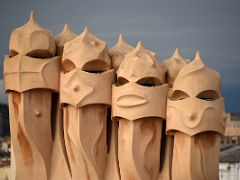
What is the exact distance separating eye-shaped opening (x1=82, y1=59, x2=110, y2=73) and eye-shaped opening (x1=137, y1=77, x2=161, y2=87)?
1348mm

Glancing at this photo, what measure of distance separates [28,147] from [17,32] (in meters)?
3.41

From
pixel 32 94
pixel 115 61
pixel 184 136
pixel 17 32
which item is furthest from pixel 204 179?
pixel 17 32

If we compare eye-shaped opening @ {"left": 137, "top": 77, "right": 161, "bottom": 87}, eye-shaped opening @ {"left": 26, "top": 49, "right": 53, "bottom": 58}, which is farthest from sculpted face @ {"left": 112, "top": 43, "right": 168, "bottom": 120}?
eye-shaped opening @ {"left": 26, "top": 49, "right": 53, "bottom": 58}

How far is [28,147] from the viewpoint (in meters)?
17.5

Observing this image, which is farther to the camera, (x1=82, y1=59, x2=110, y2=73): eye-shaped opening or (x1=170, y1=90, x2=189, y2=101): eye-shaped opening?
(x1=82, y1=59, x2=110, y2=73): eye-shaped opening

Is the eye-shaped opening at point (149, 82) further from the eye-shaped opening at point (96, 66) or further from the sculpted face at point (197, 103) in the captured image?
the eye-shaped opening at point (96, 66)

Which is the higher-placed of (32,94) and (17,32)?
(17,32)

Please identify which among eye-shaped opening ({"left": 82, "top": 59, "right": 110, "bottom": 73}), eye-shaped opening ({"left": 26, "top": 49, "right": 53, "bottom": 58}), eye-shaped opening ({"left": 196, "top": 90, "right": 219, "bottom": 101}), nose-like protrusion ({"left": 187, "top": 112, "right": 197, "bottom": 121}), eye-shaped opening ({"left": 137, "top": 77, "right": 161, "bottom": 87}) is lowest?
nose-like protrusion ({"left": 187, "top": 112, "right": 197, "bottom": 121})

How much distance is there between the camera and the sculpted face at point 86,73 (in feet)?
54.2

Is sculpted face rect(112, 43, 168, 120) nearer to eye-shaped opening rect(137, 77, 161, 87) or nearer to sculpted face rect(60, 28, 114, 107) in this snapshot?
eye-shaped opening rect(137, 77, 161, 87)

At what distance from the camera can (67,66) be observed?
679 inches

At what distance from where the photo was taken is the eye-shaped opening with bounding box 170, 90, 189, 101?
51.0 feet

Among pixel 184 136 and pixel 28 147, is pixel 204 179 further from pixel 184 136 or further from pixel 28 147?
pixel 28 147

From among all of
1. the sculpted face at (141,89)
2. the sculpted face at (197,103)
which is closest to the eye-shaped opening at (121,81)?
the sculpted face at (141,89)
